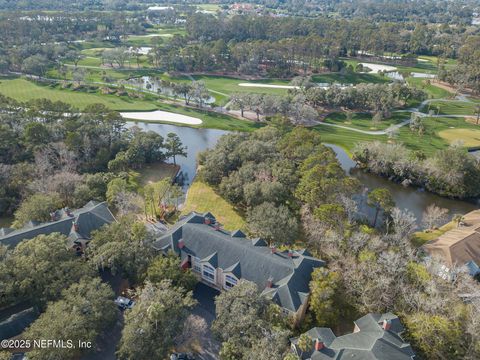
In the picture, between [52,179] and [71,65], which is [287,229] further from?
[71,65]

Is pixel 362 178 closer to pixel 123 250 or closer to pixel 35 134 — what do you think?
pixel 123 250

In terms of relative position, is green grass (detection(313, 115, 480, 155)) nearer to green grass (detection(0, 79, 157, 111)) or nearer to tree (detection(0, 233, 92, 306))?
green grass (detection(0, 79, 157, 111))

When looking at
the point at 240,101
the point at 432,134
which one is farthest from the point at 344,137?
the point at 240,101

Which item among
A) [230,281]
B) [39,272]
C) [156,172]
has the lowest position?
[156,172]

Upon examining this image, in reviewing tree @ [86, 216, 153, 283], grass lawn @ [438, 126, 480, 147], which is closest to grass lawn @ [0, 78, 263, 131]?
grass lawn @ [438, 126, 480, 147]

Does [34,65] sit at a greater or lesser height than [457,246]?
greater

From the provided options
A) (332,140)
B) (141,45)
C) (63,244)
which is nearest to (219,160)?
(63,244)

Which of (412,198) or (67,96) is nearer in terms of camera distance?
(412,198)
